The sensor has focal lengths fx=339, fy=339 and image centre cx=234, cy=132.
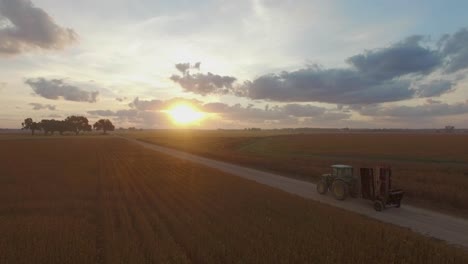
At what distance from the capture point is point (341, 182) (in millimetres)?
19781

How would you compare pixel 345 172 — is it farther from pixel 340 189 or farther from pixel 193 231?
pixel 193 231

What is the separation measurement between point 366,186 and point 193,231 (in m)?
10.4

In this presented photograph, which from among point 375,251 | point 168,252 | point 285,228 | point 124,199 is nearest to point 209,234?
point 168,252

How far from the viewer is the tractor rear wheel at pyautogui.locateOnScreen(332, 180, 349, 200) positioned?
63.9 ft

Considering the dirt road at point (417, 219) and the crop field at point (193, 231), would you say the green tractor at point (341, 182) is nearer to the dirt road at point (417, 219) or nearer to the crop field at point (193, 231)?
the dirt road at point (417, 219)

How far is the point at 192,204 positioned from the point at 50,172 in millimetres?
20091

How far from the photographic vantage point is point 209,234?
41.3 feet


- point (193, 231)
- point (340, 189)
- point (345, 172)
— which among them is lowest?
point (193, 231)

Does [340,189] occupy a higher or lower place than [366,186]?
lower

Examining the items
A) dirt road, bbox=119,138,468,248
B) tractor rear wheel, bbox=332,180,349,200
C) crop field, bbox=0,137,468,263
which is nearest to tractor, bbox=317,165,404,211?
tractor rear wheel, bbox=332,180,349,200

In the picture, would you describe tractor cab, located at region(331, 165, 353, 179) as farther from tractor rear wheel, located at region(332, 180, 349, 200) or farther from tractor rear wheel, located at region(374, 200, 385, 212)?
tractor rear wheel, located at region(374, 200, 385, 212)

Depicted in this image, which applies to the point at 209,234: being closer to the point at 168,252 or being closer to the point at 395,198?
the point at 168,252

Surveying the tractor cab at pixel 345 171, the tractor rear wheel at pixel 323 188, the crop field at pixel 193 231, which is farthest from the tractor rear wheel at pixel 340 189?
the crop field at pixel 193 231

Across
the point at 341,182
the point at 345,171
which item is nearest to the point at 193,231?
the point at 341,182
